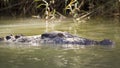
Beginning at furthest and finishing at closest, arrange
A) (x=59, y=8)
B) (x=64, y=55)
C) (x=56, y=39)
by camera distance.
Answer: (x=59, y=8) → (x=56, y=39) → (x=64, y=55)

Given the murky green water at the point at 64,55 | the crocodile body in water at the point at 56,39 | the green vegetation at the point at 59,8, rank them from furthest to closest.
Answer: the green vegetation at the point at 59,8 → the crocodile body in water at the point at 56,39 → the murky green water at the point at 64,55

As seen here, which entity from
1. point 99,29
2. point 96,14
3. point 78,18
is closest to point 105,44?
point 99,29

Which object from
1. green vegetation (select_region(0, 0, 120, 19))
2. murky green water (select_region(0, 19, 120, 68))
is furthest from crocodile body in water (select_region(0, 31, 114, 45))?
green vegetation (select_region(0, 0, 120, 19))

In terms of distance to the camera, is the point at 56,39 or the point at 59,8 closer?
the point at 56,39

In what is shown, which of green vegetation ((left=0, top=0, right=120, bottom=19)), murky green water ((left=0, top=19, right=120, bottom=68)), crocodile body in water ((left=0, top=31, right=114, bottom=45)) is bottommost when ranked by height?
murky green water ((left=0, top=19, right=120, bottom=68))

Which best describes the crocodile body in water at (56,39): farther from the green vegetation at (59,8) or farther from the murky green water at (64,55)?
the green vegetation at (59,8)

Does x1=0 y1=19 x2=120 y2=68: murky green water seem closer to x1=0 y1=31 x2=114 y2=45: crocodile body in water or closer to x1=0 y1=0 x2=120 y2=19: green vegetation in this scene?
x1=0 y1=31 x2=114 y2=45: crocodile body in water

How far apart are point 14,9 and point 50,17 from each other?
2.61 metres

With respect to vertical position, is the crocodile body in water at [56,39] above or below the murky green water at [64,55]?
above

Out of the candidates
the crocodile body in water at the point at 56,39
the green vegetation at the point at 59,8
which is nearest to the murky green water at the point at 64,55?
the crocodile body in water at the point at 56,39

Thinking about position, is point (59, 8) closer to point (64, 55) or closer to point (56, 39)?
point (56, 39)

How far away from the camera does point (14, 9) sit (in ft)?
45.1

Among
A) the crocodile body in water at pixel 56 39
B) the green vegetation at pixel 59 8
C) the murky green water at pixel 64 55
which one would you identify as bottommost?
the murky green water at pixel 64 55

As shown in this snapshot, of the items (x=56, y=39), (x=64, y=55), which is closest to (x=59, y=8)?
(x=56, y=39)
